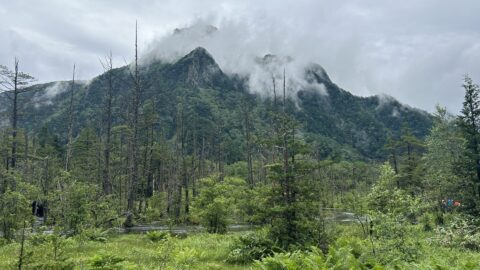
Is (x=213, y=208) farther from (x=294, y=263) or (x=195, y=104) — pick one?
(x=195, y=104)

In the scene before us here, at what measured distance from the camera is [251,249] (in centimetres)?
1594

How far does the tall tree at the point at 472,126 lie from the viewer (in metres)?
30.1

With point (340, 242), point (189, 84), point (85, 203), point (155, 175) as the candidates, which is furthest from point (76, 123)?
point (340, 242)

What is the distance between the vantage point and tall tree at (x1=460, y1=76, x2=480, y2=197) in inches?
1185

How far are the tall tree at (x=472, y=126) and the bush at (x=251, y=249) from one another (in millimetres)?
21774

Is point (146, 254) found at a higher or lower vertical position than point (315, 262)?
lower

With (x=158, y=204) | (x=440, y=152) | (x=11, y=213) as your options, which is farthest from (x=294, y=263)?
(x=440, y=152)

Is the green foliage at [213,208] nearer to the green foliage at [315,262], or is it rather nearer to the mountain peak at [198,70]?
the green foliage at [315,262]

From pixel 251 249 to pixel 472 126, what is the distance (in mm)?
24390

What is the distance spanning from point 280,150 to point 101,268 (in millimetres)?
9548

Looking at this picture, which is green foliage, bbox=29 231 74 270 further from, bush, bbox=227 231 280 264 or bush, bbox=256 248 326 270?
bush, bbox=227 231 280 264

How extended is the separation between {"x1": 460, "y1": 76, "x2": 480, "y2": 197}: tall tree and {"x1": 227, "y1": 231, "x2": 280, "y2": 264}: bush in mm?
21774

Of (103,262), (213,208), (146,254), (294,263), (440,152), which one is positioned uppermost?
(440,152)

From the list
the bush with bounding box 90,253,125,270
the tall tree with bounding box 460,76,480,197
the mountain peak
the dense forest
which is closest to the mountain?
the mountain peak
